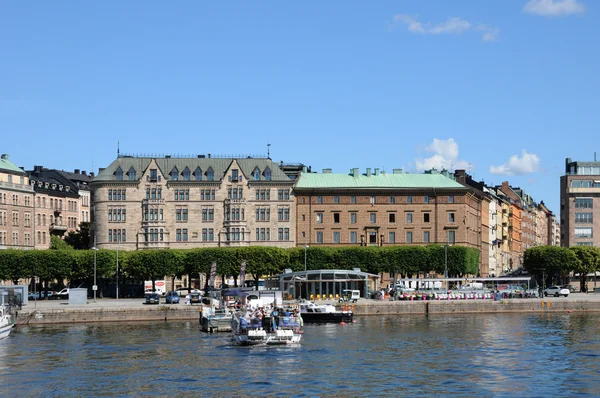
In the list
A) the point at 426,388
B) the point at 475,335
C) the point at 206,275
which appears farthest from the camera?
the point at 206,275

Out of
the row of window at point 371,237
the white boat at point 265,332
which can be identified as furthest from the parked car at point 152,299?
the row of window at point 371,237

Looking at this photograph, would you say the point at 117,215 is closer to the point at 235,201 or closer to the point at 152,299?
the point at 235,201

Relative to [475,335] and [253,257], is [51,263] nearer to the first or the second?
[253,257]

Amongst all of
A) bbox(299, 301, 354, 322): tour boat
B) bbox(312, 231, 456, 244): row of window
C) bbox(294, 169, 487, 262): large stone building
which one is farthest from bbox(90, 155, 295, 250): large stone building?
bbox(299, 301, 354, 322): tour boat

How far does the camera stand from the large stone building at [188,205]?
17175 cm

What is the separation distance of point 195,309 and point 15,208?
234 feet

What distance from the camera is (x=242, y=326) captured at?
295ft

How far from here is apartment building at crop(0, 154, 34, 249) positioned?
182375 mm

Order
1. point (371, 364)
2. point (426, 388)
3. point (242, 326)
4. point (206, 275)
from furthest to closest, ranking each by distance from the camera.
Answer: point (206, 275), point (242, 326), point (371, 364), point (426, 388)

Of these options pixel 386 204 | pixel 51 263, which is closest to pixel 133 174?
pixel 51 263

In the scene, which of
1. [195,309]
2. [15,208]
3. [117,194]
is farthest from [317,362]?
[15,208]

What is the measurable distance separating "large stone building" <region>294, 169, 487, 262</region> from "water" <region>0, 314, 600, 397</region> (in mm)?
65128

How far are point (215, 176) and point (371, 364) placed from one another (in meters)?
99.5

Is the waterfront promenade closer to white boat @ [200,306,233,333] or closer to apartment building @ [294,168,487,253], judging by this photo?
white boat @ [200,306,233,333]
